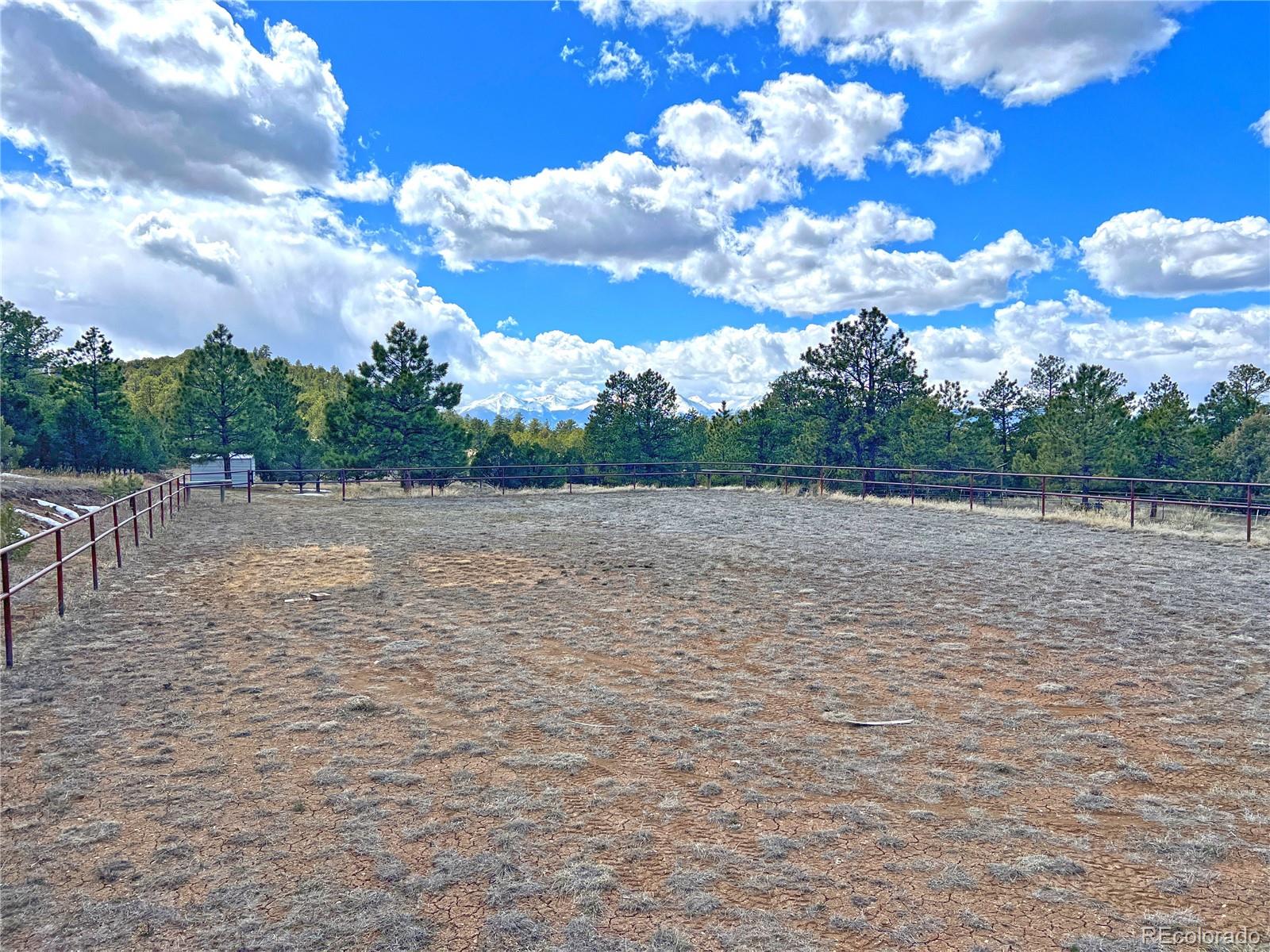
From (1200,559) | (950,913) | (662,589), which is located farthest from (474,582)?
(1200,559)

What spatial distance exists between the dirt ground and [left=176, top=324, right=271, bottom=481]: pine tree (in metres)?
34.7

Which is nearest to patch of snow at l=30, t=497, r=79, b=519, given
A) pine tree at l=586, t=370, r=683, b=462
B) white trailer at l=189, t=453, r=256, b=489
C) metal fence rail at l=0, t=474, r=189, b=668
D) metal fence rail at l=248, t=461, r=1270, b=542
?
metal fence rail at l=0, t=474, r=189, b=668

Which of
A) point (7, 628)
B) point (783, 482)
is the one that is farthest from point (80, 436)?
point (7, 628)

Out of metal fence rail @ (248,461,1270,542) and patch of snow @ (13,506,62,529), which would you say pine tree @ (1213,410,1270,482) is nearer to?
metal fence rail @ (248,461,1270,542)

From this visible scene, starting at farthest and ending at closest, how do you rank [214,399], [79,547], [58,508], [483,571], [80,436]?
[214,399] → [80,436] → [58,508] → [79,547] → [483,571]

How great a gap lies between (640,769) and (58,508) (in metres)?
18.8

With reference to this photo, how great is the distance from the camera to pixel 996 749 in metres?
4.04

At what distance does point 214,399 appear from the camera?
38125 mm

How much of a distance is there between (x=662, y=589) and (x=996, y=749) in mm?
4758

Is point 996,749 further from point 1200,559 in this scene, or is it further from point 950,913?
point 1200,559

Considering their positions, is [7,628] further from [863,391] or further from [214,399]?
[214,399]

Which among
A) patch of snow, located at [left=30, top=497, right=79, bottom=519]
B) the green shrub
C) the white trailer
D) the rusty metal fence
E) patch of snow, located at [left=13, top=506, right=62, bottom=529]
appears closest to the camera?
patch of snow, located at [left=13, top=506, right=62, bottom=529]

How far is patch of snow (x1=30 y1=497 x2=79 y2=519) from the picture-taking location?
16203 millimetres

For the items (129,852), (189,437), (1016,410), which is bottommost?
(129,852)
